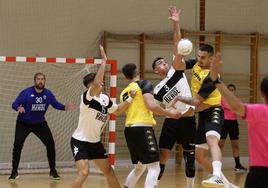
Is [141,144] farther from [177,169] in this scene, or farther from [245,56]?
[245,56]

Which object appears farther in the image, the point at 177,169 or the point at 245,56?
the point at 245,56

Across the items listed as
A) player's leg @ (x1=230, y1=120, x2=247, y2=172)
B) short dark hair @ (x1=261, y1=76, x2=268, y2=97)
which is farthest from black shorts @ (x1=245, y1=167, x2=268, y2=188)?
player's leg @ (x1=230, y1=120, x2=247, y2=172)

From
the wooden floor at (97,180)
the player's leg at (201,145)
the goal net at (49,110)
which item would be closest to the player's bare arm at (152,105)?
the player's leg at (201,145)

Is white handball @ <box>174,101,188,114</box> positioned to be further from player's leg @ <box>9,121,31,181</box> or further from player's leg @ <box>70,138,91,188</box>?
player's leg @ <box>9,121,31,181</box>

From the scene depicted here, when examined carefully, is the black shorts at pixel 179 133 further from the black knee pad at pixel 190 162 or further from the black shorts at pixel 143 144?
the black shorts at pixel 143 144

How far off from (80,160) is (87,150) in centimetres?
18

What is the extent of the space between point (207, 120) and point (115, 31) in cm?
680

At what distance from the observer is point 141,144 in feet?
24.7

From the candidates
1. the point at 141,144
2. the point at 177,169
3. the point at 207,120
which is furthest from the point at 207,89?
the point at 177,169

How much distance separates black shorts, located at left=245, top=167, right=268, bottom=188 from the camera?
4723mm

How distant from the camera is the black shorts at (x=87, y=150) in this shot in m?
7.60

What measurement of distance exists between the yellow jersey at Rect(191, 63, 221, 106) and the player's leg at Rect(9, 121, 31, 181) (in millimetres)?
4608

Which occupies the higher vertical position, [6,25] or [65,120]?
[6,25]

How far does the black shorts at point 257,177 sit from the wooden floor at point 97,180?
6.03m
